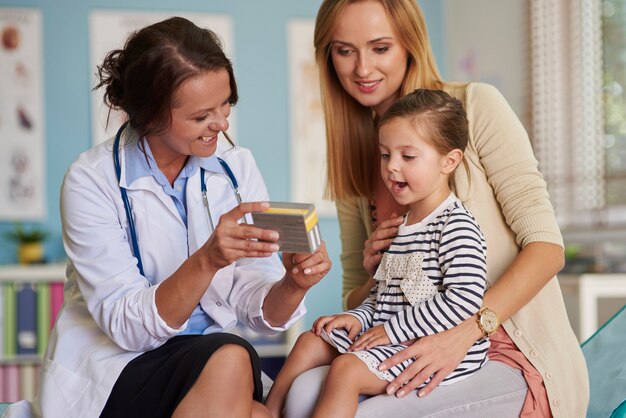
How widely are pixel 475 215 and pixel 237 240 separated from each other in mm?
557

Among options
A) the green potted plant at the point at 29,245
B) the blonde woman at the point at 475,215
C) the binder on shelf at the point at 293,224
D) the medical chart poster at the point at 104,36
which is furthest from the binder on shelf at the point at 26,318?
the binder on shelf at the point at 293,224

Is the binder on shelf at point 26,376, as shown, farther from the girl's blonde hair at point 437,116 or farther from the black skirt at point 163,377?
the girl's blonde hair at point 437,116

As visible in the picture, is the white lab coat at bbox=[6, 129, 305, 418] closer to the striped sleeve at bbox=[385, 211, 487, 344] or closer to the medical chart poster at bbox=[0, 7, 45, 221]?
the striped sleeve at bbox=[385, 211, 487, 344]

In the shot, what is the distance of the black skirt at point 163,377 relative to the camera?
1410 mm

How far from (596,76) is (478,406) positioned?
2656 millimetres

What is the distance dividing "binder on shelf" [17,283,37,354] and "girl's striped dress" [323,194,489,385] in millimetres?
2627

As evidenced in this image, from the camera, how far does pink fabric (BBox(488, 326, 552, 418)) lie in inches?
59.1

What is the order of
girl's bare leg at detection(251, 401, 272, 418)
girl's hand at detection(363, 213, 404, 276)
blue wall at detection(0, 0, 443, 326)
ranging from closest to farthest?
girl's bare leg at detection(251, 401, 272, 418)
girl's hand at detection(363, 213, 404, 276)
blue wall at detection(0, 0, 443, 326)

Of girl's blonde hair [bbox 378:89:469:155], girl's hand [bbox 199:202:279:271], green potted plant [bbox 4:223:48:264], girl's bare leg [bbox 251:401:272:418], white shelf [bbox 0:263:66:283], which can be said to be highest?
girl's blonde hair [bbox 378:89:469:155]

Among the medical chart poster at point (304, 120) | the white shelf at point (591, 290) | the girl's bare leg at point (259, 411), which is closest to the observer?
the girl's bare leg at point (259, 411)

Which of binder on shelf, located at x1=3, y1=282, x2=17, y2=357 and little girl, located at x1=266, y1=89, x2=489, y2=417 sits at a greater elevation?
little girl, located at x1=266, y1=89, x2=489, y2=417

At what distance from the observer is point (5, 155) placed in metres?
4.14

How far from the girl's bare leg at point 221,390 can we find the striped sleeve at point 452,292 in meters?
0.30

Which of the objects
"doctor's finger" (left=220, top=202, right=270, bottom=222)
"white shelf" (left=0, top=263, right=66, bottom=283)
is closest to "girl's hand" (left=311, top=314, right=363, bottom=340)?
"doctor's finger" (left=220, top=202, right=270, bottom=222)
